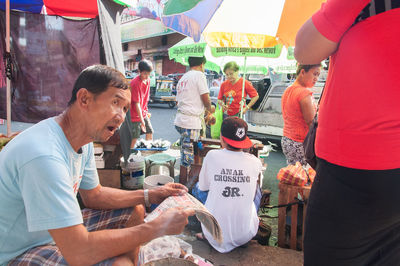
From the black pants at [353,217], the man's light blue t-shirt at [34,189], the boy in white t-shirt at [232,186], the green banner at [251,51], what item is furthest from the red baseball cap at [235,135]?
the green banner at [251,51]

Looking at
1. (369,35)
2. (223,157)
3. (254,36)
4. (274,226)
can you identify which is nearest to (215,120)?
(254,36)

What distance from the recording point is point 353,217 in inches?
44.9

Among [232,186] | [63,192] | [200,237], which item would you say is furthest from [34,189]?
[200,237]

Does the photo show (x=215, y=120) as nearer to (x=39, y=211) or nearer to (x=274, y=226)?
(x=274, y=226)

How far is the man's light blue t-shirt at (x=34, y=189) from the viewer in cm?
113

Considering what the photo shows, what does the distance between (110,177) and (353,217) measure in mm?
3311

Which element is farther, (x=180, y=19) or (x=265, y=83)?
(x=265, y=83)

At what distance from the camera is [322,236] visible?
1224 millimetres

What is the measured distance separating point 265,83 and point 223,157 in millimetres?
5119

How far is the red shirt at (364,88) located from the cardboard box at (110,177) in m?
3.21

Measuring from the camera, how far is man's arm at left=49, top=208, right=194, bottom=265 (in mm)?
1167

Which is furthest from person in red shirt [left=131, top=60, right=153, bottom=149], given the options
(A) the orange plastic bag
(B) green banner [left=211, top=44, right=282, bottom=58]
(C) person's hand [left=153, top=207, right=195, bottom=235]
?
(C) person's hand [left=153, top=207, right=195, bottom=235]

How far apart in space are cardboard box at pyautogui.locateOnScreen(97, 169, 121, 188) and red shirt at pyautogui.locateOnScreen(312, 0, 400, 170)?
3.21 meters

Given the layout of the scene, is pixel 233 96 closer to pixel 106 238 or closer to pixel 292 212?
pixel 292 212
